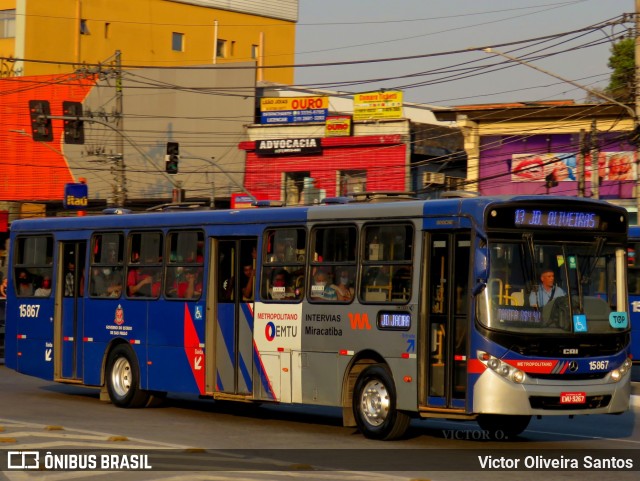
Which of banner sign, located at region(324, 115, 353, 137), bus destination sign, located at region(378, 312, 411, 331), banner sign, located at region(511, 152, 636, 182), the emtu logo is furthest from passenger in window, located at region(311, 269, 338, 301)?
banner sign, located at region(324, 115, 353, 137)

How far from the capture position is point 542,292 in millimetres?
14008

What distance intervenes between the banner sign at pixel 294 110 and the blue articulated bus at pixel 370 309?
3051 cm

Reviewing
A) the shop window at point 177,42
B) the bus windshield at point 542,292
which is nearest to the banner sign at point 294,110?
the shop window at point 177,42

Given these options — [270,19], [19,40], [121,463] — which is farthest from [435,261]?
[270,19]

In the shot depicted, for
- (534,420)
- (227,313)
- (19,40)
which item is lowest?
(534,420)

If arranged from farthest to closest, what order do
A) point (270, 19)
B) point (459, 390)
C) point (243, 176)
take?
point (270, 19) < point (243, 176) < point (459, 390)

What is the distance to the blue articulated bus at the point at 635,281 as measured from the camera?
26.2 m

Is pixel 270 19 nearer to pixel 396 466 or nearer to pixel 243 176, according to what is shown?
pixel 243 176

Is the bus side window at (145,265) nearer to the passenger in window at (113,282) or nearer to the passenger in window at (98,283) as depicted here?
the passenger in window at (113,282)

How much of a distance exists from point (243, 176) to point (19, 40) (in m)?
21.6

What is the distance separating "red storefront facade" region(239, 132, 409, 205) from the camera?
4650cm

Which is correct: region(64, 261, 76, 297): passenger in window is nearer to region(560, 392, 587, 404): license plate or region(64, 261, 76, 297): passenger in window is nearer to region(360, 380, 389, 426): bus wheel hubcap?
region(360, 380, 389, 426): bus wheel hubcap

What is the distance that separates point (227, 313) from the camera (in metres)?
17.7

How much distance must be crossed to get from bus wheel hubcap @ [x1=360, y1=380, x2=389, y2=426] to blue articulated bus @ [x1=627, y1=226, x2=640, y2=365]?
1216 cm
